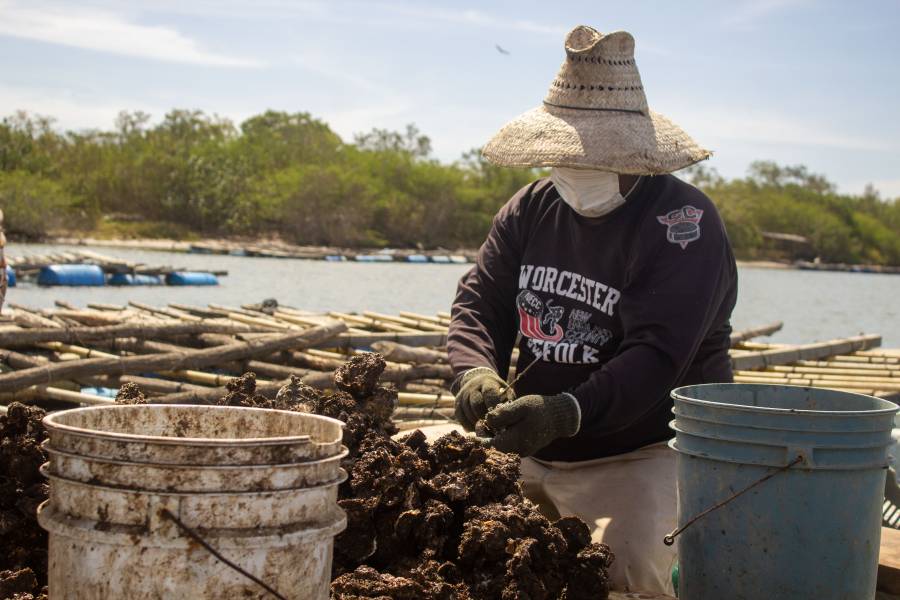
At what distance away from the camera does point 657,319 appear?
2.98 metres

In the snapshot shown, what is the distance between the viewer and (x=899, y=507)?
14.1 ft

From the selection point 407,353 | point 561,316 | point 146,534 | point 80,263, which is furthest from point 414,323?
point 80,263

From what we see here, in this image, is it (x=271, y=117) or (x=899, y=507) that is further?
(x=271, y=117)

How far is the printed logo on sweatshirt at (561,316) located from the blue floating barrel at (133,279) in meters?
23.8

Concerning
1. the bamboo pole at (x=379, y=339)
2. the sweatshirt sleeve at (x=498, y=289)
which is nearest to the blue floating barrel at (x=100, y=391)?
the bamboo pole at (x=379, y=339)

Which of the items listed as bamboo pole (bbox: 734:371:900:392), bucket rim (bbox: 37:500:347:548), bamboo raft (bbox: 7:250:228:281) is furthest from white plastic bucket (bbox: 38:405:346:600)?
bamboo raft (bbox: 7:250:228:281)

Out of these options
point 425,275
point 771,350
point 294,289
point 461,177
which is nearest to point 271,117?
point 461,177

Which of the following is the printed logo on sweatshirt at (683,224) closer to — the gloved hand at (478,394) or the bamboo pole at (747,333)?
the gloved hand at (478,394)

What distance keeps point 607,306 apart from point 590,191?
0.37m

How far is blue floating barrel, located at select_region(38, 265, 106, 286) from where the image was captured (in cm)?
2447

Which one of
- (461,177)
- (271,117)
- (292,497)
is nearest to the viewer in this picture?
(292,497)

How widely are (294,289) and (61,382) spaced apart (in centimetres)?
2182

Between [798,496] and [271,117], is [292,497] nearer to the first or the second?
[798,496]

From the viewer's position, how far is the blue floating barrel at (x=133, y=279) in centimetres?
2581
